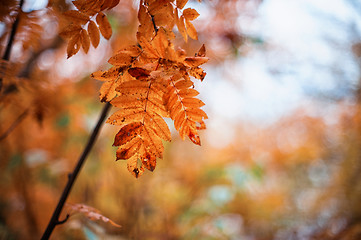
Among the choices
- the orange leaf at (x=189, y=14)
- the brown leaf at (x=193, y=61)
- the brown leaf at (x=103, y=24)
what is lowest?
the brown leaf at (x=193, y=61)

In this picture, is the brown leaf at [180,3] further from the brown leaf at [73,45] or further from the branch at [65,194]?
the branch at [65,194]

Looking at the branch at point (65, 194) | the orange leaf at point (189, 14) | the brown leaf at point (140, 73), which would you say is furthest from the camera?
the branch at point (65, 194)

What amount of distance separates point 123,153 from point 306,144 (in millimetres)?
4359

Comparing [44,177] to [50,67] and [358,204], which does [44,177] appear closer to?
[50,67]

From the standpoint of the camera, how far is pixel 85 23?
63 centimetres

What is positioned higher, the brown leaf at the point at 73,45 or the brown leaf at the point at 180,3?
the brown leaf at the point at 180,3

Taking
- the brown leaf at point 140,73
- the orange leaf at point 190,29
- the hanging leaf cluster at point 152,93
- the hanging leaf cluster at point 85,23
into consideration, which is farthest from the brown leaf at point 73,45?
the orange leaf at point 190,29

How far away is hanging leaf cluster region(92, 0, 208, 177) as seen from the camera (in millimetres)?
558

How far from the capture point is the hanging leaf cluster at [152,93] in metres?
0.56

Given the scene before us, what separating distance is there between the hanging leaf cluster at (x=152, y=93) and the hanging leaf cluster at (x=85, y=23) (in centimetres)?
12

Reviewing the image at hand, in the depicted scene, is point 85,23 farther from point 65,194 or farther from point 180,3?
point 65,194

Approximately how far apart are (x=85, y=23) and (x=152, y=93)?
11.6 inches

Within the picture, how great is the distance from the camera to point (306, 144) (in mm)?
4102

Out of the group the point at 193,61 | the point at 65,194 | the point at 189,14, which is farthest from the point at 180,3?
the point at 65,194
